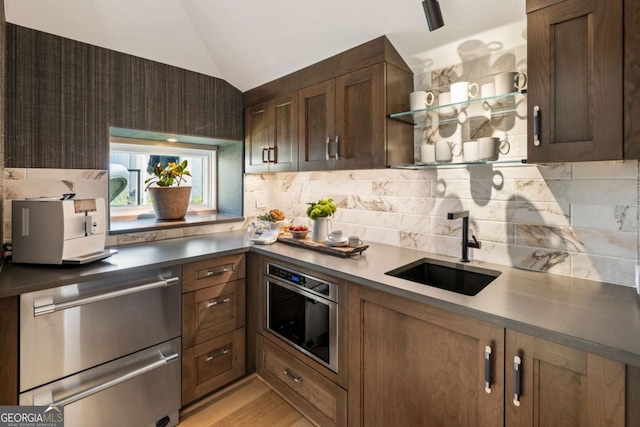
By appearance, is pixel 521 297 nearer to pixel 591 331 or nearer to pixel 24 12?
pixel 591 331

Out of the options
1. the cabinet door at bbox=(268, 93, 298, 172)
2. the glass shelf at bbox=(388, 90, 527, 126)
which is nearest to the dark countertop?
the cabinet door at bbox=(268, 93, 298, 172)

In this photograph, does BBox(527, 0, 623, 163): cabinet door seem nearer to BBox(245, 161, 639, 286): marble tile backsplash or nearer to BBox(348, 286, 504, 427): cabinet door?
BBox(245, 161, 639, 286): marble tile backsplash

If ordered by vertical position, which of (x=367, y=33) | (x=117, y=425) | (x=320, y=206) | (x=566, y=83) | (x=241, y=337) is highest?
(x=367, y=33)

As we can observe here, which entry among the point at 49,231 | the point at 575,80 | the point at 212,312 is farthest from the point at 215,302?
the point at 575,80

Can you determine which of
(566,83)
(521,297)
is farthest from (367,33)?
(521,297)

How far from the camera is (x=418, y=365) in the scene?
4.34ft

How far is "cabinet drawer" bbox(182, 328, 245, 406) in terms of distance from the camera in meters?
1.91

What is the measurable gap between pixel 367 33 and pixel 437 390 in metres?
1.82

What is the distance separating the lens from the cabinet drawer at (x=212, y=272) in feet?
6.23

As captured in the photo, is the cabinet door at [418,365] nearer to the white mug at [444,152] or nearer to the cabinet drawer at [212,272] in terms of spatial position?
the white mug at [444,152]

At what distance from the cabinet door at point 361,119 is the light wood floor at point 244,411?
1.53 m

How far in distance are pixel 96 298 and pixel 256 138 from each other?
1633 millimetres

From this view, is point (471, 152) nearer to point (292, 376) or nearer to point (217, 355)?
point (292, 376)

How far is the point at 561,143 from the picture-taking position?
1.21 metres
